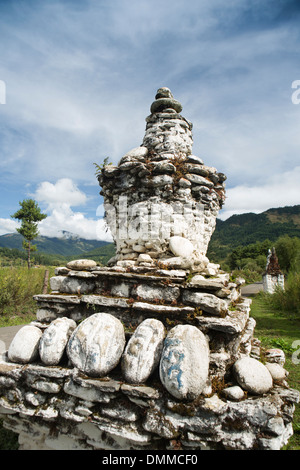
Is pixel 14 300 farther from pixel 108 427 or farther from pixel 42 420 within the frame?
pixel 108 427

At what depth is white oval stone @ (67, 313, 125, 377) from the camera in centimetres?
288

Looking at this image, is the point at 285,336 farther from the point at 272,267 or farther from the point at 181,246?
the point at 272,267

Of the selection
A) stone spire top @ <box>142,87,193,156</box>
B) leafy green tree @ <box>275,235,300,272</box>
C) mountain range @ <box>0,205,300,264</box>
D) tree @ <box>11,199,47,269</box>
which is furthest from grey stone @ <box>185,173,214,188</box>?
mountain range @ <box>0,205,300,264</box>

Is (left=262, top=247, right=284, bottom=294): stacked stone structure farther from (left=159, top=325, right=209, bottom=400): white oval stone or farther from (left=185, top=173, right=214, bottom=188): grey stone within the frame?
(left=159, top=325, right=209, bottom=400): white oval stone

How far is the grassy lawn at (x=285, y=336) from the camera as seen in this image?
382 cm

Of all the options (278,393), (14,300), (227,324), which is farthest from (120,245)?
(14,300)

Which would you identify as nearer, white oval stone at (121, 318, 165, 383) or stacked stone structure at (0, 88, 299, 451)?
stacked stone structure at (0, 88, 299, 451)

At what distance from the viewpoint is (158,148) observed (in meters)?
5.04

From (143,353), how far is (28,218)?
79.0ft

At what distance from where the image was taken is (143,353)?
9.25 ft

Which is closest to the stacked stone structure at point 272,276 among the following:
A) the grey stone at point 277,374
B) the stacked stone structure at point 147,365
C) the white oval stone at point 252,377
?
the stacked stone structure at point 147,365

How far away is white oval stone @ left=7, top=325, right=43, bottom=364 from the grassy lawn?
357cm

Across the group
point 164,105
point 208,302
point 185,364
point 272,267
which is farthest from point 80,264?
point 272,267

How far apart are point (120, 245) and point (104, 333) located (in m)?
2.14
